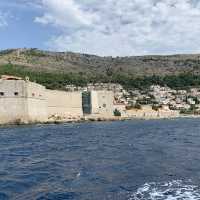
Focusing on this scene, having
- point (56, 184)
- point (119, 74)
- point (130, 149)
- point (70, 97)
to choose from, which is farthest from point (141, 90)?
point (56, 184)

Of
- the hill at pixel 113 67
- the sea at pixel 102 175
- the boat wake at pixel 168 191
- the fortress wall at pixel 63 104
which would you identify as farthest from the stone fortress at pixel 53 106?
the boat wake at pixel 168 191

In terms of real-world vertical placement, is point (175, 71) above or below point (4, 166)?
above

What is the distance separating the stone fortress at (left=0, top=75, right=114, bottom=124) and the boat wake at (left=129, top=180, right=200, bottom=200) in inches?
1863

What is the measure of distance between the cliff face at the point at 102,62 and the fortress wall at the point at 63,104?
236 feet

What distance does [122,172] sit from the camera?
1759 centimetres

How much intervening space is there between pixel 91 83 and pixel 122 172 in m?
121

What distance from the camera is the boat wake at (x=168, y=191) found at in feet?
44.3

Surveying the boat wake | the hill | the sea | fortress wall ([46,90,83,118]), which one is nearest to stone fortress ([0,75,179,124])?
fortress wall ([46,90,83,118])

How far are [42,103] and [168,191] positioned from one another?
182ft

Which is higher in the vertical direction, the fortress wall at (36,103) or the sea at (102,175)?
the fortress wall at (36,103)

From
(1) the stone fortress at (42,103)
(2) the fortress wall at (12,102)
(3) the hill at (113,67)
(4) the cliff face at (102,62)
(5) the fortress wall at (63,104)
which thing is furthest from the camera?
(4) the cliff face at (102,62)

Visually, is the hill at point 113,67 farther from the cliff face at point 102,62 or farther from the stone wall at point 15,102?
the stone wall at point 15,102

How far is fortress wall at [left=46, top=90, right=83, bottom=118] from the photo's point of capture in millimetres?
75238

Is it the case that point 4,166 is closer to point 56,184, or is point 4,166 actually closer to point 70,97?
point 56,184
